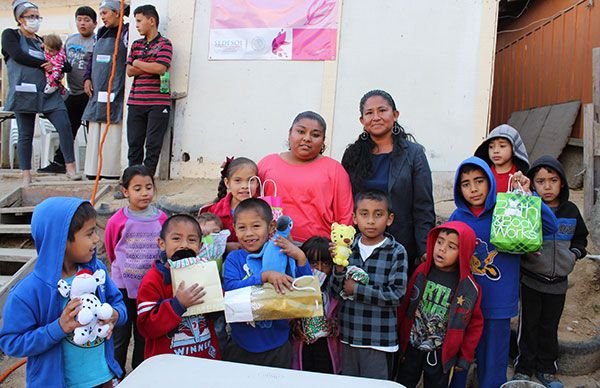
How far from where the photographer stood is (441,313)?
2719 mm

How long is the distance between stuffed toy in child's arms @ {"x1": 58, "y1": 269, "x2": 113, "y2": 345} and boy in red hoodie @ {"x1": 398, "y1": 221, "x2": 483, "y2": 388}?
168 centimetres

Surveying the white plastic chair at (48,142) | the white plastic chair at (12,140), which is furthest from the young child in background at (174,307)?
the white plastic chair at (12,140)

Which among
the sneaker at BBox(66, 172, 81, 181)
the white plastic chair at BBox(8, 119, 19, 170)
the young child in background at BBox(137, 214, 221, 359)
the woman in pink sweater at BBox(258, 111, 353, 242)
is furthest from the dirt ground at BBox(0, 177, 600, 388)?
the white plastic chair at BBox(8, 119, 19, 170)

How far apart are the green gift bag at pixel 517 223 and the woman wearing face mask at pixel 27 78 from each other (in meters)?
5.00

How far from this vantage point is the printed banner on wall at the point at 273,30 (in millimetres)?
5441

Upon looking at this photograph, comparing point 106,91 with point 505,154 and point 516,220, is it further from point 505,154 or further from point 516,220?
point 516,220

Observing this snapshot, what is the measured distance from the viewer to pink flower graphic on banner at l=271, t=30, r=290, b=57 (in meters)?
5.54

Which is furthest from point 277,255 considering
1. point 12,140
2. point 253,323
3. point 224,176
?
point 12,140

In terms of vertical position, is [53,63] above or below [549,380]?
above

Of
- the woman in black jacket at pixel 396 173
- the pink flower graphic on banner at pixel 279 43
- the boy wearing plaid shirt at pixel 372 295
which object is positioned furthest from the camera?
the pink flower graphic on banner at pixel 279 43

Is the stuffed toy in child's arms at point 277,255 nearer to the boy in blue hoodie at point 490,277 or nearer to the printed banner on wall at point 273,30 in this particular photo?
the boy in blue hoodie at point 490,277

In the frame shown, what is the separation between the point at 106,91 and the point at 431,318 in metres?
4.89

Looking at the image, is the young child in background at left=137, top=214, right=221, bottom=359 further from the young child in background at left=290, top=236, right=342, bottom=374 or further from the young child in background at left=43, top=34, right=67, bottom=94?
the young child in background at left=43, top=34, right=67, bottom=94

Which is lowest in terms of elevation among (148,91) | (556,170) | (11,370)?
(11,370)
